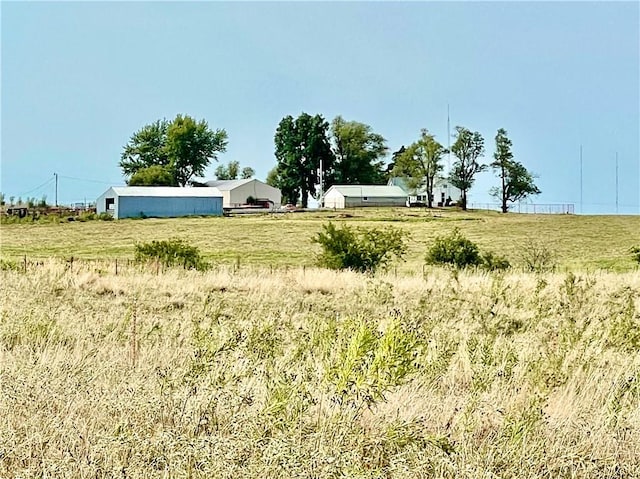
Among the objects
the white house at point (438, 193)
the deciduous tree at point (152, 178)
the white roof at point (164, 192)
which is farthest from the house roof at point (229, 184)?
the white house at point (438, 193)

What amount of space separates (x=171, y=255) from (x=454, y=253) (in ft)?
32.0

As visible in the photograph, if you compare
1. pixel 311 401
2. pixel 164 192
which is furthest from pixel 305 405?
pixel 164 192

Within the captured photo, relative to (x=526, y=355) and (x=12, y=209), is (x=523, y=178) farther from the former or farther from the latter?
(x=526, y=355)

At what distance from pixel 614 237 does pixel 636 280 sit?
1356 inches

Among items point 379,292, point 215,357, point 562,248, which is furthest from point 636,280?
point 562,248

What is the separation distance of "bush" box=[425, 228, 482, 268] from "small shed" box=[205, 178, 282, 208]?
220 feet

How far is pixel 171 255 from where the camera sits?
23.5 m

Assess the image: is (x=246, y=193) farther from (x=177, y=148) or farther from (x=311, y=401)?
(x=311, y=401)

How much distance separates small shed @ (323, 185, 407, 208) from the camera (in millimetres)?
94000

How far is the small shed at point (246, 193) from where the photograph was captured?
304 ft

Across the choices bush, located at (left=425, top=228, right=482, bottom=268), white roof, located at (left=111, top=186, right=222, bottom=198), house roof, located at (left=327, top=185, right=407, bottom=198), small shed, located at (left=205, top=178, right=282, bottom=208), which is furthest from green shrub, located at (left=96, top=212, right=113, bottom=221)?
bush, located at (left=425, top=228, right=482, bottom=268)

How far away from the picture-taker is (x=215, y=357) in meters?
5.12

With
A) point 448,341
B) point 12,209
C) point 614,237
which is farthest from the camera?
point 12,209

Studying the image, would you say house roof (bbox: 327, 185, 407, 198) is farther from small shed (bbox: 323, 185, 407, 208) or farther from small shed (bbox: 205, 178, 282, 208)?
small shed (bbox: 205, 178, 282, 208)
